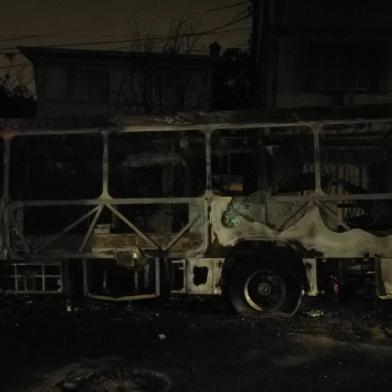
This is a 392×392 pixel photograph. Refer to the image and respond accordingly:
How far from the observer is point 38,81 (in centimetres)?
2378

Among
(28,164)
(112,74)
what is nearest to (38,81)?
(112,74)

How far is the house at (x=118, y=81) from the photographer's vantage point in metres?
23.2

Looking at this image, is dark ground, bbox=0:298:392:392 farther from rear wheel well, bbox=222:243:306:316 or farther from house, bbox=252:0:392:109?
house, bbox=252:0:392:109

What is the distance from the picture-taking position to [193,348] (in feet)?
23.0

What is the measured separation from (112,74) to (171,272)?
53.2 ft

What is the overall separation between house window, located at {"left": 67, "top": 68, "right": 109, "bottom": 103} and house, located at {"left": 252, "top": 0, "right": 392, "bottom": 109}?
868 centimetres

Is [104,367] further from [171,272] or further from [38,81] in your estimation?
[38,81]

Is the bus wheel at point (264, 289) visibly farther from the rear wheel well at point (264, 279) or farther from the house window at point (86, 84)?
the house window at point (86, 84)

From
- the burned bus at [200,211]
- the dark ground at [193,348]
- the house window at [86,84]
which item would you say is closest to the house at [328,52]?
the burned bus at [200,211]

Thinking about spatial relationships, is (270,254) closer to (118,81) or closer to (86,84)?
(118,81)

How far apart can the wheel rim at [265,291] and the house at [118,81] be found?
14.9 m

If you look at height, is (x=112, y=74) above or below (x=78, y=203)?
above

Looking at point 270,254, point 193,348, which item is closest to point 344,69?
point 270,254

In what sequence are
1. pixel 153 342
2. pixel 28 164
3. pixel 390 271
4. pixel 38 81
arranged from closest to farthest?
pixel 153 342 → pixel 390 271 → pixel 28 164 → pixel 38 81
